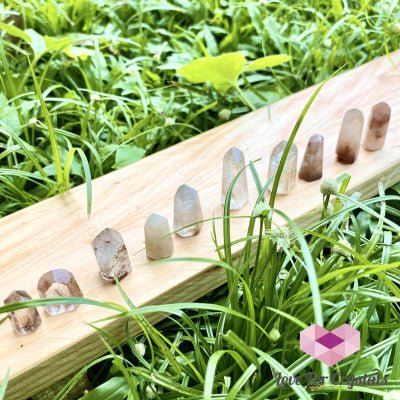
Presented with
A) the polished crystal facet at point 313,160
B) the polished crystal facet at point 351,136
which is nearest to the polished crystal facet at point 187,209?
the polished crystal facet at point 313,160

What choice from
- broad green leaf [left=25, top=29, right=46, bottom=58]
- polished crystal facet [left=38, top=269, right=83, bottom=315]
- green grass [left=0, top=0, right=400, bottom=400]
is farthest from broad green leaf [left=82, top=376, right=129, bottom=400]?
broad green leaf [left=25, top=29, right=46, bottom=58]

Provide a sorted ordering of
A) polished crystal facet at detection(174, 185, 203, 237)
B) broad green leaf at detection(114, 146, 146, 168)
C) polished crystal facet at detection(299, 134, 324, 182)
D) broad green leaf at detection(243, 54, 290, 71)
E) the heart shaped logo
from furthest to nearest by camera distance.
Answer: broad green leaf at detection(243, 54, 290, 71) < broad green leaf at detection(114, 146, 146, 168) < polished crystal facet at detection(299, 134, 324, 182) < polished crystal facet at detection(174, 185, 203, 237) < the heart shaped logo

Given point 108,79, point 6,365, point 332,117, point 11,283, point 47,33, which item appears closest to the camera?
point 6,365

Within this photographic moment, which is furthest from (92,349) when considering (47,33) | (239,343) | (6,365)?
(47,33)

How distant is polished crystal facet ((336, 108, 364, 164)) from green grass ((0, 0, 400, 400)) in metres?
0.14

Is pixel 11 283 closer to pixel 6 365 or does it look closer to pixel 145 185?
pixel 6 365

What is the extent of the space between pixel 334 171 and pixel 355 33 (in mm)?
654

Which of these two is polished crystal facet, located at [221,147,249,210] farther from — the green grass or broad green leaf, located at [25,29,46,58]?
broad green leaf, located at [25,29,46,58]

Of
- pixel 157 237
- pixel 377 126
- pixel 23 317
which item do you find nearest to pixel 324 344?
pixel 157 237

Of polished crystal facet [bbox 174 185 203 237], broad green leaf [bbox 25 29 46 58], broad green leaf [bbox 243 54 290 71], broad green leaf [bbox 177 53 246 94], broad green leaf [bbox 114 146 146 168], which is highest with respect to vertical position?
broad green leaf [bbox 25 29 46 58]

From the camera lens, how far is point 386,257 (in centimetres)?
74

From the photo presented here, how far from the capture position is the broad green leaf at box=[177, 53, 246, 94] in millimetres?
1175

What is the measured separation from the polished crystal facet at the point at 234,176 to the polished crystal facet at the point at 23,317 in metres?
0.40

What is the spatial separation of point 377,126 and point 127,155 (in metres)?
0.55
